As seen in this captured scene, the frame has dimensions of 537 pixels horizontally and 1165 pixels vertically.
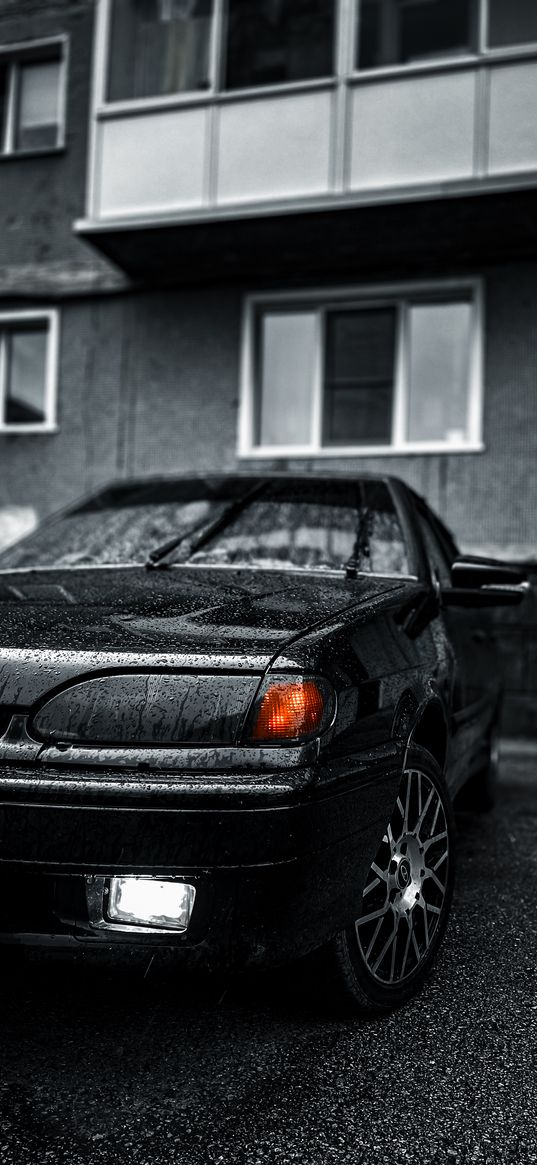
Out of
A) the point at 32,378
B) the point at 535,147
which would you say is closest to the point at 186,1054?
the point at 535,147

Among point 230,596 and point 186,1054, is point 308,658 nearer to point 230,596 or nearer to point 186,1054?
point 230,596

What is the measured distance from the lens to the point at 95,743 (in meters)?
2.09

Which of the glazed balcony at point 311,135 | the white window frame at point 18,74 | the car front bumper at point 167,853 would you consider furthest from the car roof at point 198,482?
the white window frame at point 18,74

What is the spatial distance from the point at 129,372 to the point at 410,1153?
9.28 meters

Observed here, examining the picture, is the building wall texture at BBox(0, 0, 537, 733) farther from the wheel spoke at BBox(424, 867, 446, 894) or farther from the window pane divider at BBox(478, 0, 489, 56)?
the wheel spoke at BBox(424, 867, 446, 894)

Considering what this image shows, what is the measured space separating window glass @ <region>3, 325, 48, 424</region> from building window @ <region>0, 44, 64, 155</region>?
6.44ft

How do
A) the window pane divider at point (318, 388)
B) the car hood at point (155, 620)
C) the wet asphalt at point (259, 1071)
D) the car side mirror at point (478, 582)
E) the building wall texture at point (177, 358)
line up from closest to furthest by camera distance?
the wet asphalt at point (259, 1071)
the car hood at point (155, 620)
the car side mirror at point (478, 582)
the building wall texture at point (177, 358)
the window pane divider at point (318, 388)

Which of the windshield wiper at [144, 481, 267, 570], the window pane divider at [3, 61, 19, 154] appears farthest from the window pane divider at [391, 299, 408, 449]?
the windshield wiper at [144, 481, 267, 570]

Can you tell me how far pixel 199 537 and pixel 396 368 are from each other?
6705mm

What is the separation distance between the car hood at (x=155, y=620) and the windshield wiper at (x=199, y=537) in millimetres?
244

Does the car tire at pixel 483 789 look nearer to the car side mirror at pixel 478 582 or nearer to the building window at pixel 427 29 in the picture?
the car side mirror at pixel 478 582

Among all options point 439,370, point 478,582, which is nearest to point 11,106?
point 439,370

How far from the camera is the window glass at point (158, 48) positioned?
9.63 meters

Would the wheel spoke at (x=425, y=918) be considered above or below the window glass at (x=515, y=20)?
below
